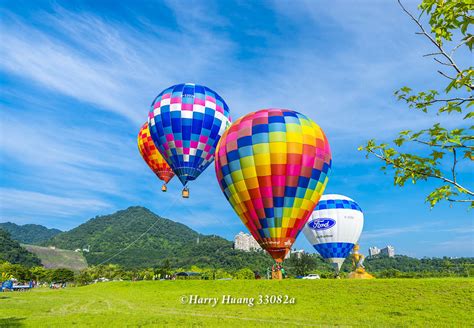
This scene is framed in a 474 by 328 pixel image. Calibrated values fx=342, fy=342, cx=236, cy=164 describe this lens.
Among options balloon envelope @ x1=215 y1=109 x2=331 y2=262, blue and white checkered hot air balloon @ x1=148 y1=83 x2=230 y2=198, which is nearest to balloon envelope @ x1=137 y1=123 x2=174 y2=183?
blue and white checkered hot air balloon @ x1=148 y1=83 x2=230 y2=198

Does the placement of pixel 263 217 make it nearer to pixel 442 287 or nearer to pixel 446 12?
pixel 442 287

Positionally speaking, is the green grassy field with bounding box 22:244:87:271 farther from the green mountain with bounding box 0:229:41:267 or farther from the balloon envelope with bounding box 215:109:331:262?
the balloon envelope with bounding box 215:109:331:262

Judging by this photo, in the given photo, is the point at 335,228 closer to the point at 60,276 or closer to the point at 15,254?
the point at 60,276

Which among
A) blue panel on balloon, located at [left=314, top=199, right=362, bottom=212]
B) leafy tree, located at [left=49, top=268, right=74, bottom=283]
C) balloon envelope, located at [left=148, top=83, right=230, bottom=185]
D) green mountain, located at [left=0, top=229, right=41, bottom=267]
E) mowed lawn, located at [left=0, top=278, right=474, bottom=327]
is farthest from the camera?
green mountain, located at [left=0, top=229, right=41, bottom=267]

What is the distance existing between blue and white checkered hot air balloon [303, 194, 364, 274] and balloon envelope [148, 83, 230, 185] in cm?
1560

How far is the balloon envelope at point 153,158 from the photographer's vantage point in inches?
1807

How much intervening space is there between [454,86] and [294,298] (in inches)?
981

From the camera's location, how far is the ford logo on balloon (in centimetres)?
4144

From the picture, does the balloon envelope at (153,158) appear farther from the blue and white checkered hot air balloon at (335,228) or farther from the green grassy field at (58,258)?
the green grassy field at (58,258)

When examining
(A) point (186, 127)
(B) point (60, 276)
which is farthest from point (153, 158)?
(B) point (60, 276)

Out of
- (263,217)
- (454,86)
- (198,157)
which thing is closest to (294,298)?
(263,217)

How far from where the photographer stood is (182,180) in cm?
3803

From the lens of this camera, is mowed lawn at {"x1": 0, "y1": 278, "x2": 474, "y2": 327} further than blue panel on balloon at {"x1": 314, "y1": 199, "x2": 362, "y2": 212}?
No

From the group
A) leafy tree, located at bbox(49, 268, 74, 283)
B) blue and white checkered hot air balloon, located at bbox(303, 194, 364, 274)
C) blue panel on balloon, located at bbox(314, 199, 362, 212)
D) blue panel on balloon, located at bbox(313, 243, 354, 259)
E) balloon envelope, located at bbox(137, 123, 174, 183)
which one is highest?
balloon envelope, located at bbox(137, 123, 174, 183)
